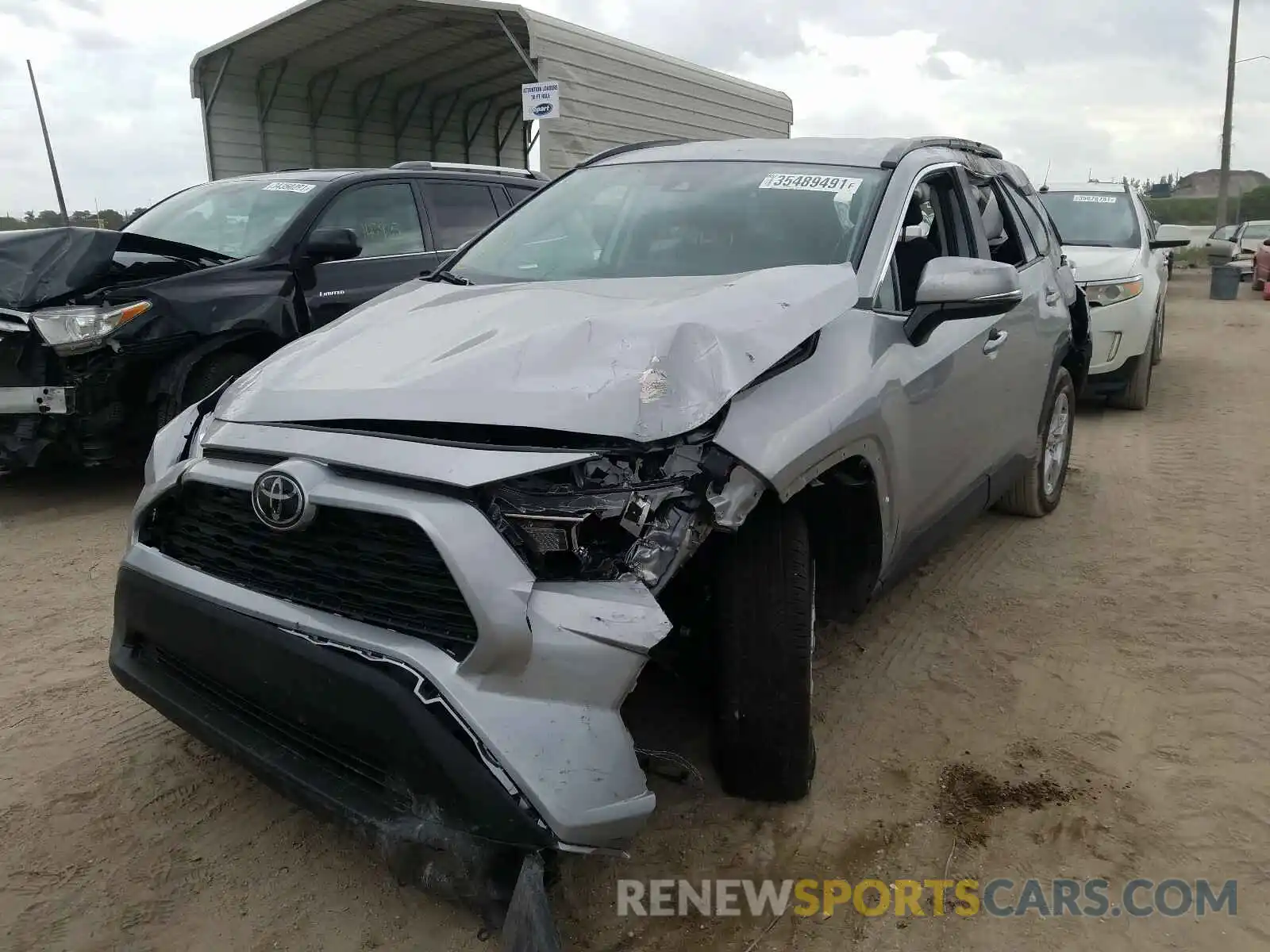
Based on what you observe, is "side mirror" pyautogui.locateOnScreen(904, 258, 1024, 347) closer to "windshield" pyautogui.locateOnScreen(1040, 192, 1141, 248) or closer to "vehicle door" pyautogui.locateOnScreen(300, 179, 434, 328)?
"vehicle door" pyautogui.locateOnScreen(300, 179, 434, 328)

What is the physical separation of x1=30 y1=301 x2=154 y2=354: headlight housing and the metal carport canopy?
7.16 m

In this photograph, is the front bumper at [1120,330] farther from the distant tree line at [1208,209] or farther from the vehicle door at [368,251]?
the distant tree line at [1208,209]

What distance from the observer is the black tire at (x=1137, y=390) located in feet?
25.0

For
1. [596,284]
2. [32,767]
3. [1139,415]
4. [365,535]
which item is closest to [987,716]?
[596,284]

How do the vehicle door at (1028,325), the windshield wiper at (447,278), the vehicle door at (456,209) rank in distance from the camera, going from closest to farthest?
the windshield wiper at (447,278), the vehicle door at (1028,325), the vehicle door at (456,209)

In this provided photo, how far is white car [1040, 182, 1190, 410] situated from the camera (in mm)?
7316

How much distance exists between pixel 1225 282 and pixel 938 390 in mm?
18022

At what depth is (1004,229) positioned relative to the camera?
4.37 metres

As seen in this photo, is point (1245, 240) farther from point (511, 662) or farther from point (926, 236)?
point (511, 662)

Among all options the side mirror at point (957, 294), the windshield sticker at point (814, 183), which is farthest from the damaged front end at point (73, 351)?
the side mirror at point (957, 294)

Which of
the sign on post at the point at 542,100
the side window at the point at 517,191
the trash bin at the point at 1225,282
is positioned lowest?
the trash bin at the point at 1225,282

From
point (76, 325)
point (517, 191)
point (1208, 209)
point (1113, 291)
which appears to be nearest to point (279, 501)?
point (76, 325)

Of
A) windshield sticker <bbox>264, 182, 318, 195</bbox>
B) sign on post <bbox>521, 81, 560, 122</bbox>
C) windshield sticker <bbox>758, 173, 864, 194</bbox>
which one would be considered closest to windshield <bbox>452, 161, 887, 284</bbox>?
windshield sticker <bbox>758, 173, 864, 194</bbox>

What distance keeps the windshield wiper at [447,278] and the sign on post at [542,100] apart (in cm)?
791
